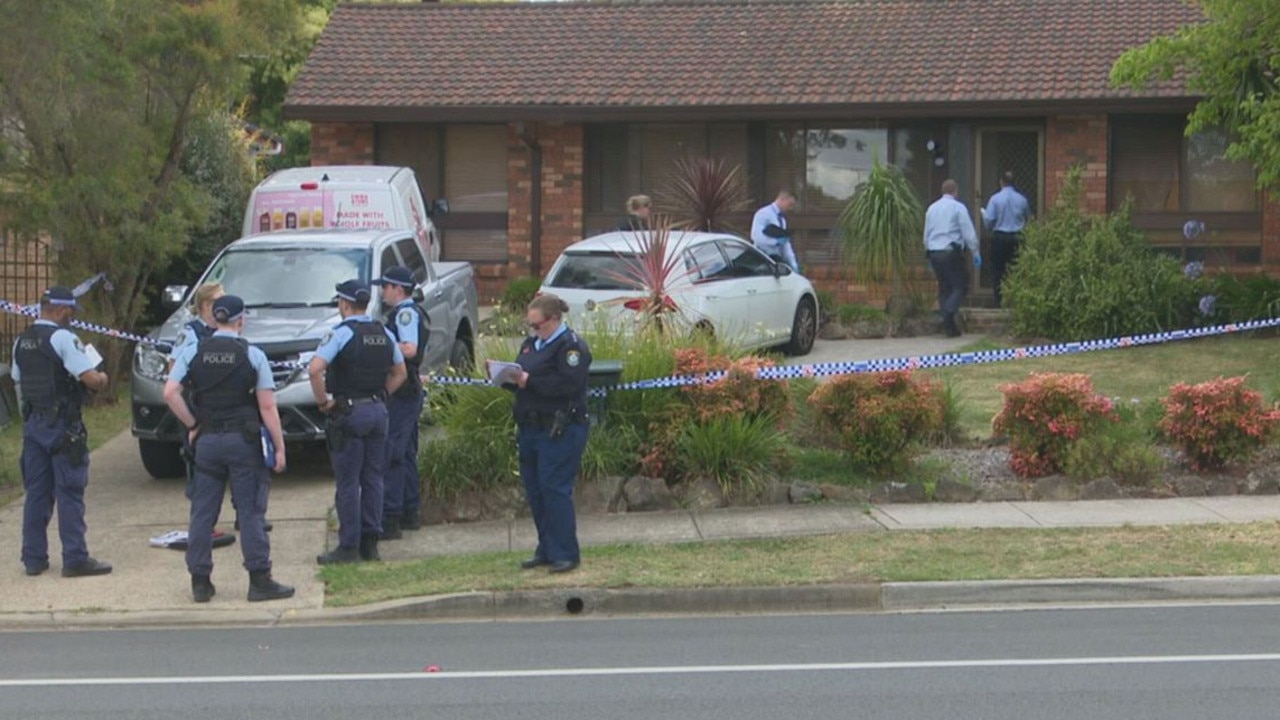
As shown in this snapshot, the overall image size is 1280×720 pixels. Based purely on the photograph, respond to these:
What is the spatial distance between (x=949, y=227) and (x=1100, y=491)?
834 cm

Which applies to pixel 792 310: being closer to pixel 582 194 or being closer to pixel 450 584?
pixel 582 194

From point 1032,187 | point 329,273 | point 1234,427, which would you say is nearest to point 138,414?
point 329,273

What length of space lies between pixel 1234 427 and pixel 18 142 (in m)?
10.5

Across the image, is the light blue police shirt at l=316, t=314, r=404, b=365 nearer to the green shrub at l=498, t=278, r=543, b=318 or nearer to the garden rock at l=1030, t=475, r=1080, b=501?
the garden rock at l=1030, t=475, r=1080, b=501

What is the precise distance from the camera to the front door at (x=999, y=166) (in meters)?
24.0

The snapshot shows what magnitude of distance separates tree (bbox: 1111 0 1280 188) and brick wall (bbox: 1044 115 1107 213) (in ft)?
13.7

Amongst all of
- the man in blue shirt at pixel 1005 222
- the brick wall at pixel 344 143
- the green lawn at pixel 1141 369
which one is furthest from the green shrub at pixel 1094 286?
the brick wall at pixel 344 143

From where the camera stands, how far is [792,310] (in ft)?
64.3

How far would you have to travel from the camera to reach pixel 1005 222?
22016 mm

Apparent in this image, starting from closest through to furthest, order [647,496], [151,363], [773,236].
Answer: [647,496]
[151,363]
[773,236]

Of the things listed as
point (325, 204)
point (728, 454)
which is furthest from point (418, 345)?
point (325, 204)

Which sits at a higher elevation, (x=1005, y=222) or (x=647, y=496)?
(x=1005, y=222)

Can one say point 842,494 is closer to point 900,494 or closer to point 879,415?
point 900,494

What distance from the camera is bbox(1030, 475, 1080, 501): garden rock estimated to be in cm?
1277
